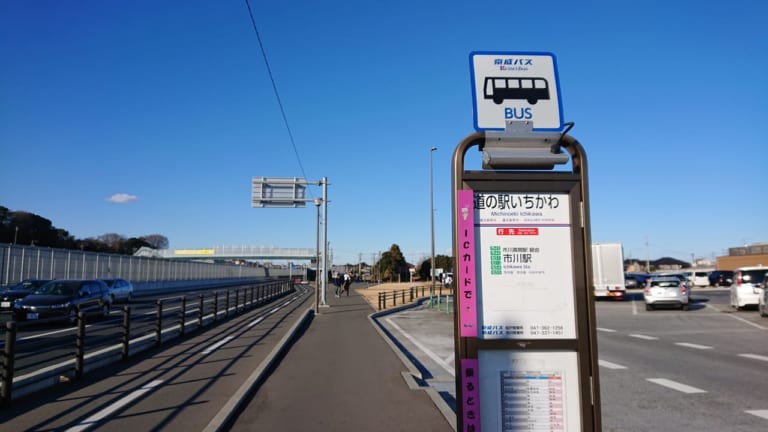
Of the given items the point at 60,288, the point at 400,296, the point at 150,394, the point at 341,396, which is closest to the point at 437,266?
the point at 400,296

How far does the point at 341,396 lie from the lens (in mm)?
7719

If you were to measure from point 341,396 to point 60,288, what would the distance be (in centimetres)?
1620

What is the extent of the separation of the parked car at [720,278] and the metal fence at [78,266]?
57331 mm

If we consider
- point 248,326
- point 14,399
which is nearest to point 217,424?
point 14,399

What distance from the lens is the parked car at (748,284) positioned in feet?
72.7

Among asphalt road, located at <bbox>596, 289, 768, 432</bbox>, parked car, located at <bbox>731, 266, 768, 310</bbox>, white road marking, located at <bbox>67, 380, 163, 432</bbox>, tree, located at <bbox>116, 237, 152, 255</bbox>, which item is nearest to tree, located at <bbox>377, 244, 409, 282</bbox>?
tree, located at <bbox>116, 237, 152, 255</bbox>

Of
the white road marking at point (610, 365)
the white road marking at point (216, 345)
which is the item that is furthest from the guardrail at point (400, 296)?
the white road marking at point (610, 365)

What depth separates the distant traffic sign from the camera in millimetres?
3535

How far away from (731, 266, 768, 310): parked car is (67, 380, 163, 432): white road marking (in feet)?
79.7

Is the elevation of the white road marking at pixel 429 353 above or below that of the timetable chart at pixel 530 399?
below

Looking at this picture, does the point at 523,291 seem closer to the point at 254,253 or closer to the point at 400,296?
the point at 400,296

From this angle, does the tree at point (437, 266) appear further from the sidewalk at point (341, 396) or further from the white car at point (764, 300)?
the sidewalk at point (341, 396)

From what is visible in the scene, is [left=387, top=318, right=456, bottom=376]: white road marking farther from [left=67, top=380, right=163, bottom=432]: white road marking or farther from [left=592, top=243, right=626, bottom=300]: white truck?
[left=592, top=243, right=626, bottom=300]: white truck

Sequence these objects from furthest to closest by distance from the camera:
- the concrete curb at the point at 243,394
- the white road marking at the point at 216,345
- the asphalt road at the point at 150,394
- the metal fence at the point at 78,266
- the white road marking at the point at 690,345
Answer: the metal fence at the point at 78,266, the white road marking at the point at 690,345, the white road marking at the point at 216,345, the asphalt road at the point at 150,394, the concrete curb at the point at 243,394
